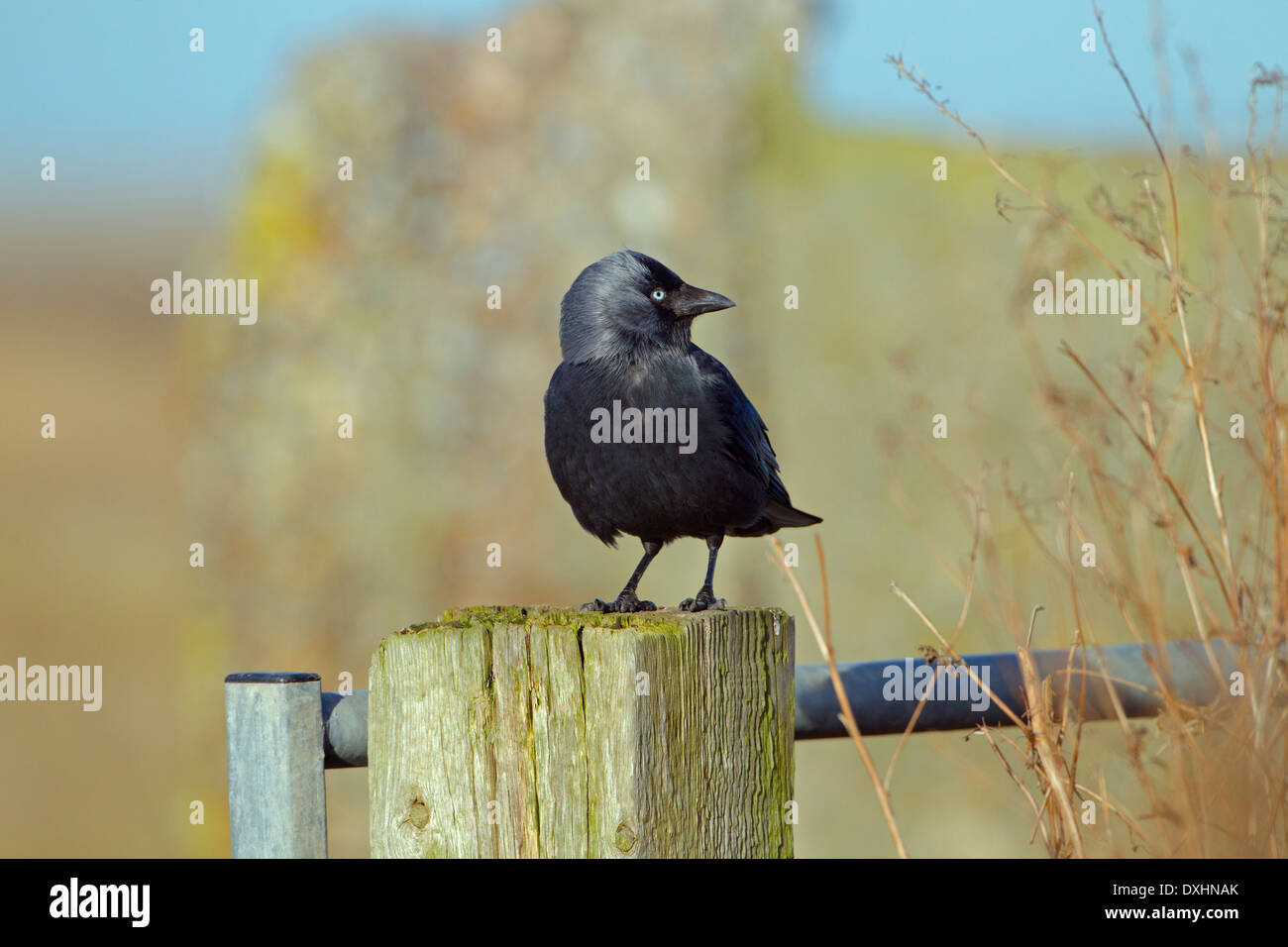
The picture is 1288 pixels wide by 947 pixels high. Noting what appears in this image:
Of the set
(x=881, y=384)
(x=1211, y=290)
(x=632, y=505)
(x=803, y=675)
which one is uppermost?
(x=881, y=384)

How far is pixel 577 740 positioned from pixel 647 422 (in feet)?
5.12

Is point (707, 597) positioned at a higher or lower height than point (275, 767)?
higher

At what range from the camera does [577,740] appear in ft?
5.82

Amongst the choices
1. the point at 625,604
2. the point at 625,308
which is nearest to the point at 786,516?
the point at 625,308

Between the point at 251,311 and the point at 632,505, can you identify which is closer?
the point at 632,505

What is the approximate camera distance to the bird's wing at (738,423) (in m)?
3.33

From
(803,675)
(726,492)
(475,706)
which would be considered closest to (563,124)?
(726,492)

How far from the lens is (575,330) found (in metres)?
3.48

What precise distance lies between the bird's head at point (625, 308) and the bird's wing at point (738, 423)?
0.13 m

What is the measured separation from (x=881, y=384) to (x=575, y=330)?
504cm

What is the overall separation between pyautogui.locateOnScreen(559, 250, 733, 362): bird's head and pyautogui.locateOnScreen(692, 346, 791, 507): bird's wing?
130mm

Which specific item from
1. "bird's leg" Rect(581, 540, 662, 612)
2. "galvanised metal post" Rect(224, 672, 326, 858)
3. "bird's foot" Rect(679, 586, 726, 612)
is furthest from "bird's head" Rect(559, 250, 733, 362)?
"galvanised metal post" Rect(224, 672, 326, 858)

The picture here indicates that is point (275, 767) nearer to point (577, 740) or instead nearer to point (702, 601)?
point (577, 740)
